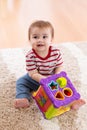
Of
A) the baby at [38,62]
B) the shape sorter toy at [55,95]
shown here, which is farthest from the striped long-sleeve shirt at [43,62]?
the shape sorter toy at [55,95]

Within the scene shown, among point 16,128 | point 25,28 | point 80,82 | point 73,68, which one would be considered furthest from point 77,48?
point 16,128

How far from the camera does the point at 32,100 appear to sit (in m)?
1.20

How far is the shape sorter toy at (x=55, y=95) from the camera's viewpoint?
1.00 meters

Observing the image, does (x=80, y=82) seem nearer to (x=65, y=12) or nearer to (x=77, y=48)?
(x=77, y=48)

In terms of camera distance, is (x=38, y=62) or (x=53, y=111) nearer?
(x=53, y=111)

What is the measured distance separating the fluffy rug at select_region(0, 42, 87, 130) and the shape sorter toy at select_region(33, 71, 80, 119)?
0.05 meters

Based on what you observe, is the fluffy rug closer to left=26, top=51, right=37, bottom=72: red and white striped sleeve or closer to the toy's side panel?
the toy's side panel

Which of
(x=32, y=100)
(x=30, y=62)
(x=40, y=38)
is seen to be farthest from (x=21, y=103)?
(x=40, y=38)

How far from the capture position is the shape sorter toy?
100 centimetres

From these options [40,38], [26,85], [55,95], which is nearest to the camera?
[55,95]

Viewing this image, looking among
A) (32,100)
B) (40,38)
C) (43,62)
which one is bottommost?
(32,100)

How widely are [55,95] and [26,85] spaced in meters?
0.26

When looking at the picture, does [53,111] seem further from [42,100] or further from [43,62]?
[43,62]

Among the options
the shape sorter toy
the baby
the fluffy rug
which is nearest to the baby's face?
the baby
